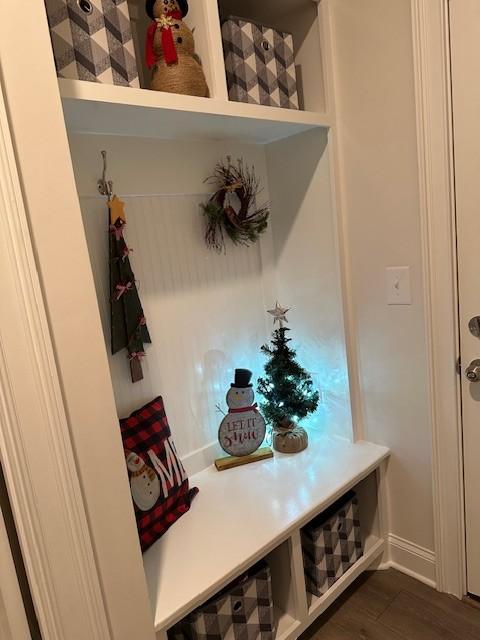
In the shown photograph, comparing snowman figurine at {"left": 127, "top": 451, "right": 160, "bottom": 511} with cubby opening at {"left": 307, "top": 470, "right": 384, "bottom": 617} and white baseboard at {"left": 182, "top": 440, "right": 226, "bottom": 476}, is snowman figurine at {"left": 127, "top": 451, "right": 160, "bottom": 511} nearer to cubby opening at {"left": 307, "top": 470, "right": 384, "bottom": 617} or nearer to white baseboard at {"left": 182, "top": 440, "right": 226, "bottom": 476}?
white baseboard at {"left": 182, "top": 440, "right": 226, "bottom": 476}

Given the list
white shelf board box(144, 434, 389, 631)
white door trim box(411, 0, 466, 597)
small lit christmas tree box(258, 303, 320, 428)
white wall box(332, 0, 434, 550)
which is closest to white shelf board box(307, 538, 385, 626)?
white wall box(332, 0, 434, 550)

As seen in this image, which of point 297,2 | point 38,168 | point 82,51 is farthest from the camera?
point 297,2

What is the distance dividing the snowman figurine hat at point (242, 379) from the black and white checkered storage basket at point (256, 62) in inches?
37.6

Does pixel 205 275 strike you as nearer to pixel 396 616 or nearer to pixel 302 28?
pixel 302 28

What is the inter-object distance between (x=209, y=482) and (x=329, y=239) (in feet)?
3.39

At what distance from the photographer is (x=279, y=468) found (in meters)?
Answer: 1.70

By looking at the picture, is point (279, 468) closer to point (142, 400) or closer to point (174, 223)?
point (142, 400)

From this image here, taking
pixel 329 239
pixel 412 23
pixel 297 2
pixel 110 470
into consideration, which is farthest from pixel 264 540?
pixel 297 2

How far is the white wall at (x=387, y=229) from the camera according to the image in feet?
4.81

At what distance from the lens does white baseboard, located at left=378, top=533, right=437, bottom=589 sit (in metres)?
1.69

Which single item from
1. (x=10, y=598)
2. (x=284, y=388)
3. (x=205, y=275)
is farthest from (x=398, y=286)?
(x=10, y=598)

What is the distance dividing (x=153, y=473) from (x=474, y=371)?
3.57ft

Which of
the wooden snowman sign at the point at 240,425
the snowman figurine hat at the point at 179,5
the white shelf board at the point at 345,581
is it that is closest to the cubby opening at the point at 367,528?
the white shelf board at the point at 345,581

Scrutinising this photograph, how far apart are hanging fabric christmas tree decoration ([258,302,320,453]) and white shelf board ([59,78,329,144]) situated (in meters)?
0.68
